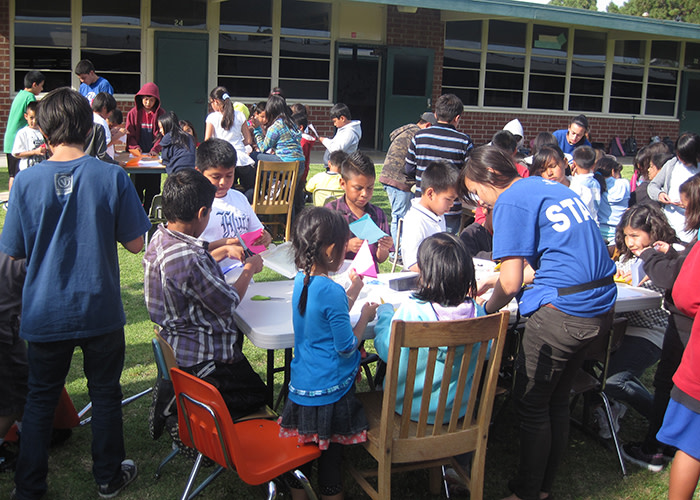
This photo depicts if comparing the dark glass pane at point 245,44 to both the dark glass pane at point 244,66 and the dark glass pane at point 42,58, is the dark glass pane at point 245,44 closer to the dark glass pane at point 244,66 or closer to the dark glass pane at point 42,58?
the dark glass pane at point 244,66

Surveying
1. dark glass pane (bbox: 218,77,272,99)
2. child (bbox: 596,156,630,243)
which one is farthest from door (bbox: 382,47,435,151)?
child (bbox: 596,156,630,243)

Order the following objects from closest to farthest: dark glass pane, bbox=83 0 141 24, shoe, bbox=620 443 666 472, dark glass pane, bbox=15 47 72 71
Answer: shoe, bbox=620 443 666 472, dark glass pane, bbox=15 47 72 71, dark glass pane, bbox=83 0 141 24

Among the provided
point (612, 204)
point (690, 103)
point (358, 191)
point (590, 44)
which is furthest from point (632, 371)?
point (690, 103)

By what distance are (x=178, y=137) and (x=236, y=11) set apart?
23.9ft

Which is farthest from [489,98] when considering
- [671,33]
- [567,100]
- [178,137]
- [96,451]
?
[96,451]

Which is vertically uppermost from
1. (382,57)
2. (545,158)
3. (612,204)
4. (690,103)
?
(382,57)

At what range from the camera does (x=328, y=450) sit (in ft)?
8.32

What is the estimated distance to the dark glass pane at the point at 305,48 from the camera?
1356cm

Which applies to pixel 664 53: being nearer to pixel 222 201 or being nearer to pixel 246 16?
pixel 246 16

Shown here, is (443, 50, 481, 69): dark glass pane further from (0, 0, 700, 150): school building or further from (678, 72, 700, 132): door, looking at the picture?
(678, 72, 700, 132): door

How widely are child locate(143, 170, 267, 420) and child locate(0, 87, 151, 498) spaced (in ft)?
0.45

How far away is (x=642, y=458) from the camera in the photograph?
328 cm

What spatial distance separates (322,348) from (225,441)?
0.47 m

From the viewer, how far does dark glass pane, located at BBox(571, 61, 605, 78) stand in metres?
16.7
